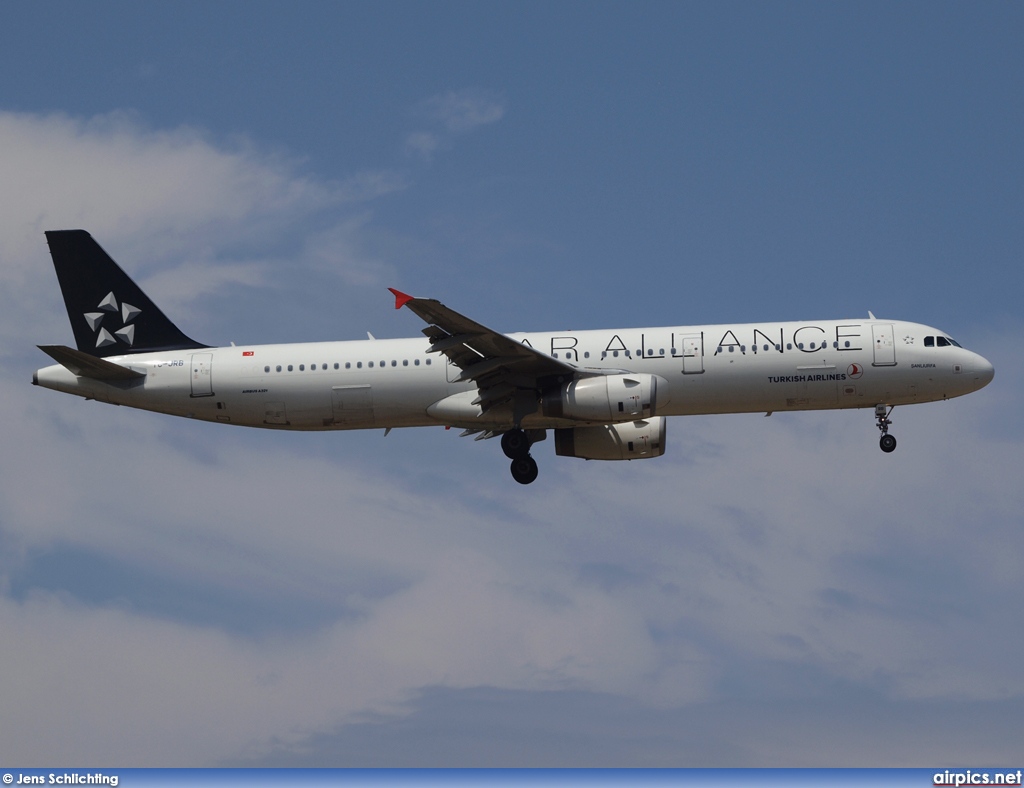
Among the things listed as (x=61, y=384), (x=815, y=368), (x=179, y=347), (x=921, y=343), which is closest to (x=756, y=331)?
(x=815, y=368)

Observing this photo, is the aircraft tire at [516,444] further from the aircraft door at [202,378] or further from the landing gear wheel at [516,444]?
the aircraft door at [202,378]

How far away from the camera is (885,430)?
42.2 m

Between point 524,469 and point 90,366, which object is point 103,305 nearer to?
point 90,366

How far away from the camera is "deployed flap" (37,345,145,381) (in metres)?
41.1

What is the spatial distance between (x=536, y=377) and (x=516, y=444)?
9.11 ft

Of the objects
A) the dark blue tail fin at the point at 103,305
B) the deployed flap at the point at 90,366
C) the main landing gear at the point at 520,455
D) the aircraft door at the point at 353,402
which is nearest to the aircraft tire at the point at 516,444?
the main landing gear at the point at 520,455

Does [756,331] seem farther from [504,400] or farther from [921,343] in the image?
[504,400]

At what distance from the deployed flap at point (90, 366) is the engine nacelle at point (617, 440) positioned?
44.2ft

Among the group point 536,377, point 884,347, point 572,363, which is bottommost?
point 536,377

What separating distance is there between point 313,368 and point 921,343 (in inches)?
712

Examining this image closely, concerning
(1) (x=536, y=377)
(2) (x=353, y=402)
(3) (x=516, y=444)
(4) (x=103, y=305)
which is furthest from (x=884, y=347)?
(4) (x=103, y=305)

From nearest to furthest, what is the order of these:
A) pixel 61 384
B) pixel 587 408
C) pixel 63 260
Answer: pixel 587 408
pixel 61 384
pixel 63 260

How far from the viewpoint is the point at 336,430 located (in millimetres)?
42875

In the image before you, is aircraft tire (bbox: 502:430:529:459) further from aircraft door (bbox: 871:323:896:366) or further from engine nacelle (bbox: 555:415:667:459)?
aircraft door (bbox: 871:323:896:366)
